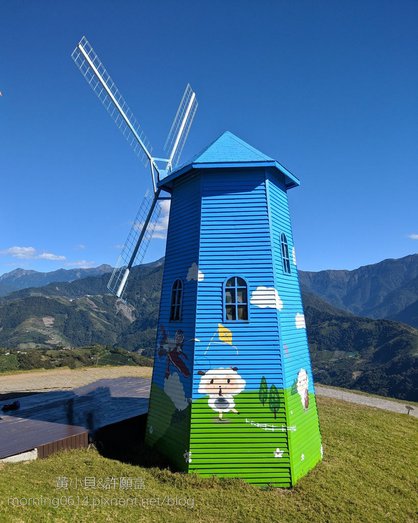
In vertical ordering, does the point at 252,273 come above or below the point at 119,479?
above

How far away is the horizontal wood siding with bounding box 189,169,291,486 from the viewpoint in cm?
1009

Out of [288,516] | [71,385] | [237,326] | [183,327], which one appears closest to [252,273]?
[237,326]

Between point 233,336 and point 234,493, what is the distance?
3914 millimetres

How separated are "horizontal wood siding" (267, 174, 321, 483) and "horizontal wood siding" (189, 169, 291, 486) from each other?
328 mm

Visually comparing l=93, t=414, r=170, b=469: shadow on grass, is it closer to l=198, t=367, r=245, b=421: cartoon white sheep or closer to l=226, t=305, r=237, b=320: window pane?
l=198, t=367, r=245, b=421: cartoon white sheep

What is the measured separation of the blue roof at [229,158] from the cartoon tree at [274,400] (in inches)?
262

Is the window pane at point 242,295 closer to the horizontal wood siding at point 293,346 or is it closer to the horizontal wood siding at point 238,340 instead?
the horizontal wood siding at point 238,340

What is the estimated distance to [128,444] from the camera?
12.8m

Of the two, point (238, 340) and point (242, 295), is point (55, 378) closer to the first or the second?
point (238, 340)

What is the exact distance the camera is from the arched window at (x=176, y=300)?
11.9 meters

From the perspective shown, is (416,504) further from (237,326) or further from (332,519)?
(237,326)

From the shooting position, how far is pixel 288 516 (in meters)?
8.54

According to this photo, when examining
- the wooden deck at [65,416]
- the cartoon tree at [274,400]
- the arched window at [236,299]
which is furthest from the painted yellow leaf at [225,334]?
the wooden deck at [65,416]

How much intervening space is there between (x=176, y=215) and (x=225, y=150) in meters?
2.76
